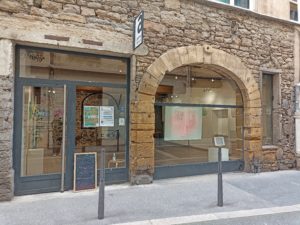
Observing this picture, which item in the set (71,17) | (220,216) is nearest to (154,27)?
(71,17)

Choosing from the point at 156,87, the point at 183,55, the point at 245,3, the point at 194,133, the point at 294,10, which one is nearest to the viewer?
the point at 156,87

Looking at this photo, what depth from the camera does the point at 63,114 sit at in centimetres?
542

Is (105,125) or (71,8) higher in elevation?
(71,8)

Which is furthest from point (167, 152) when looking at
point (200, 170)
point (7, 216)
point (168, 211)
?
point (7, 216)

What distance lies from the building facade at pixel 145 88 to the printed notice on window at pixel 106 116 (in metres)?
0.02

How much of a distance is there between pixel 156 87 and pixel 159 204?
104 inches

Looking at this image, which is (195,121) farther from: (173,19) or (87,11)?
(87,11)

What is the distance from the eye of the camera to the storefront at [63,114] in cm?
514

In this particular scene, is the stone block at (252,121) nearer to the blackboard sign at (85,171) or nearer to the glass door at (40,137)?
the blackboard sign at (85,171)

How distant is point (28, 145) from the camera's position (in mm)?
5219

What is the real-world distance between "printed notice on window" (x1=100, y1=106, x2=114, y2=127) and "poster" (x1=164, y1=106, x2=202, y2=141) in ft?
4.64

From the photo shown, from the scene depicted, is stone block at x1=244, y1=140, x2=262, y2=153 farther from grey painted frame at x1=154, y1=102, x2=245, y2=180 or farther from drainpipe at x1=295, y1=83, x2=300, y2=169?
drainpipe at x1=295, y1=83, x2=300, y2=169

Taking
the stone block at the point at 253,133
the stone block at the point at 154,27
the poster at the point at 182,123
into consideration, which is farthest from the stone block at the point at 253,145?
the stone block at the point at 154,27

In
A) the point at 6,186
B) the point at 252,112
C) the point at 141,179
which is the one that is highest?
the point at 252,112
